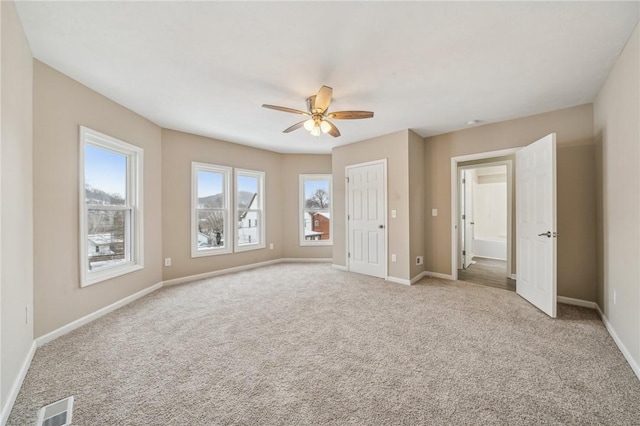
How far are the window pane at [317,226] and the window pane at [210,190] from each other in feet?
6.50

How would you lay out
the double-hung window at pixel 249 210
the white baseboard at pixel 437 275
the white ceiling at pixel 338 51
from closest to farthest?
1. the white ceiling at pixel 338 51
2. the white baseboard at pixel 437 275
3. the double-hung window at pixel 249 210

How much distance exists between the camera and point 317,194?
5.91 metres

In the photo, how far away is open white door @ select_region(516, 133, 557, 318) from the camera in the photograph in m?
2.75

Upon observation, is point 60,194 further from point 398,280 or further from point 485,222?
point 485,222

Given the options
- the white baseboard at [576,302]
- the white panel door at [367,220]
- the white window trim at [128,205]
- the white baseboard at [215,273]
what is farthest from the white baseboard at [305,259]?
the white baseboard at [576,302]

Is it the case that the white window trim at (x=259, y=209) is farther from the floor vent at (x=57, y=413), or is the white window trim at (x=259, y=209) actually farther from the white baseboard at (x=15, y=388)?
the floor vent at (x=57, y=413)

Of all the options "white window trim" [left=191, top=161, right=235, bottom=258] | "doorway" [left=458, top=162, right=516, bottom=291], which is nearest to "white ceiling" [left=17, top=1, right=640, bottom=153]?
"white window trim" [left=191, top=161, right=235, bottom=258]

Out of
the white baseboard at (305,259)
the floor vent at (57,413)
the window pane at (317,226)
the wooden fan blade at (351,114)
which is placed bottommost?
the floor vent at (57,413)

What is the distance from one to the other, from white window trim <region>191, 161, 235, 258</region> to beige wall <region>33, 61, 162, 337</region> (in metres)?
1.39

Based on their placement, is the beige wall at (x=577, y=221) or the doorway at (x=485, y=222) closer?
the beige wall at (x=577, y=221)

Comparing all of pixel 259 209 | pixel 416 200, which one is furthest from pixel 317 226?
pixel 416 200

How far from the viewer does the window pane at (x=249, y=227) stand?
203 inches

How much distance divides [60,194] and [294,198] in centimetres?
390

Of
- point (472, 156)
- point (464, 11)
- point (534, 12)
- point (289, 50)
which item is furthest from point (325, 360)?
point (472, 156)
